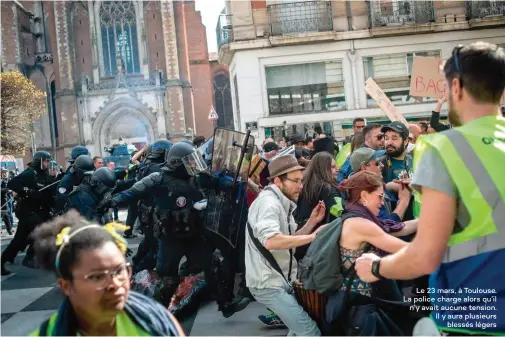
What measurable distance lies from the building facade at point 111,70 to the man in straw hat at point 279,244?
3847 centimetres

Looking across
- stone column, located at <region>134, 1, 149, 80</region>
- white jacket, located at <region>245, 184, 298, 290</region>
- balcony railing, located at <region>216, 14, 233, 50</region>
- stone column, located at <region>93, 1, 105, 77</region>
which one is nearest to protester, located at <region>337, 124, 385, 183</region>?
white jacket, located at <region>245, 184, 298, 290</region>

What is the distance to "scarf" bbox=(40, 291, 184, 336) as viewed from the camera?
2108 mm

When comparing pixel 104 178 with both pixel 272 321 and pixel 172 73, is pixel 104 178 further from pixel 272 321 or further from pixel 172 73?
pixel 172 73

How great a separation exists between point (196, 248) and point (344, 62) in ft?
43.9

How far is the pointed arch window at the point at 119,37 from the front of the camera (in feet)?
147

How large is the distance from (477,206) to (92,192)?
635 cm

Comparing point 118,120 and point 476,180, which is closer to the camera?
point 476,180

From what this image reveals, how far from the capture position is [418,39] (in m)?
18.2

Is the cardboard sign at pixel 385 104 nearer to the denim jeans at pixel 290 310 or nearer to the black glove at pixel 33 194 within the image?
the denim jeans at pixel 290 310

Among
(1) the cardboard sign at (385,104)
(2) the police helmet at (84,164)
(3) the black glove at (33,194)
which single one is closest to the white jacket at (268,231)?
(1) the cardboard sign at (385,104)

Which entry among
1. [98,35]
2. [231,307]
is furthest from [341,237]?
[98,35]

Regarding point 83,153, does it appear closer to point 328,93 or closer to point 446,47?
point 328,93

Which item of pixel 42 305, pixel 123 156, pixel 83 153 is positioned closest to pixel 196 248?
pixel 42 305

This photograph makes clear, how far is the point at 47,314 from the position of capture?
6.65 m
